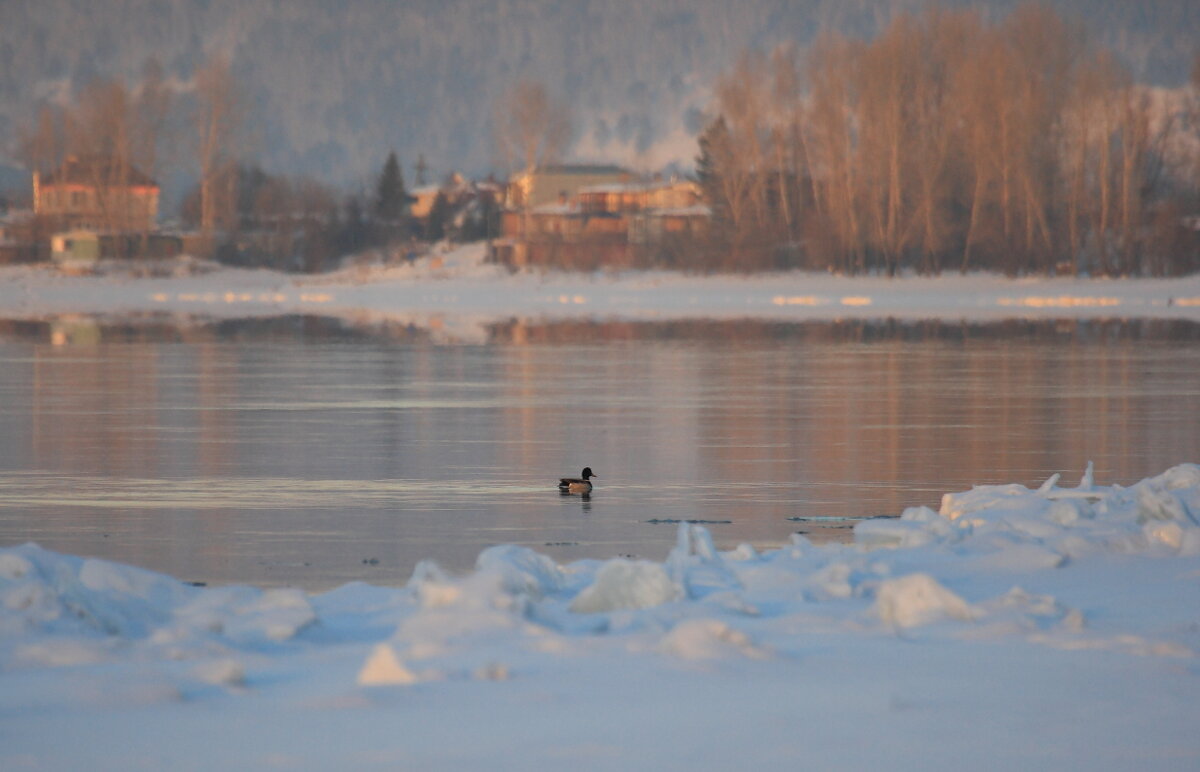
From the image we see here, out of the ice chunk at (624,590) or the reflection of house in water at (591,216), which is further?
the reflection of house in water at (591,216)

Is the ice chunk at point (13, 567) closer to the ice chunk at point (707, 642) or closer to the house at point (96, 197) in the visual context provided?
the ice chunk at point (707, 642)

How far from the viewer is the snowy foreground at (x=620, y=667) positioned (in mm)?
5621

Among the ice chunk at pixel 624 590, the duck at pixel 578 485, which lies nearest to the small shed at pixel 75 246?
the duck at pixel 578 485

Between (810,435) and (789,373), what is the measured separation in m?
8.81

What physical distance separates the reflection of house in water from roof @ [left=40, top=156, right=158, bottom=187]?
25475 mm


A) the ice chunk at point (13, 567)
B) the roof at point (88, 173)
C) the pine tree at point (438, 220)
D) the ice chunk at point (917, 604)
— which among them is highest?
the roof at point (88, 173)

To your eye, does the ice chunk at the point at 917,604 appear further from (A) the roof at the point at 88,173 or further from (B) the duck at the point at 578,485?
(A) the roof at the point at 88,173

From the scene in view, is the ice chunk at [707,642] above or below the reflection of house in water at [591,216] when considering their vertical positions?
below

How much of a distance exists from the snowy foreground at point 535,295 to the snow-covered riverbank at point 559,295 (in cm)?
7

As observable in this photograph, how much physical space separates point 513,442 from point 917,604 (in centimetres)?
925

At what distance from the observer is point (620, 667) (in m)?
6.62

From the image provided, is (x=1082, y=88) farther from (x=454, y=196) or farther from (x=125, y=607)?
(x=454, y=196)

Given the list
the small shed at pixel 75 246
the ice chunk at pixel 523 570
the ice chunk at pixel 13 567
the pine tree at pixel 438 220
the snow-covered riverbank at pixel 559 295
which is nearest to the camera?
the ice chunk at pixel 13 567

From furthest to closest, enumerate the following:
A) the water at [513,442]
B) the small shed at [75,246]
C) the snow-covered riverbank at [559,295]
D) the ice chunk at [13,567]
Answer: the small shed at [75,246], the snow-covered riverbank at [559,295], the water at [513,442], the ice chunk at [13,567]
